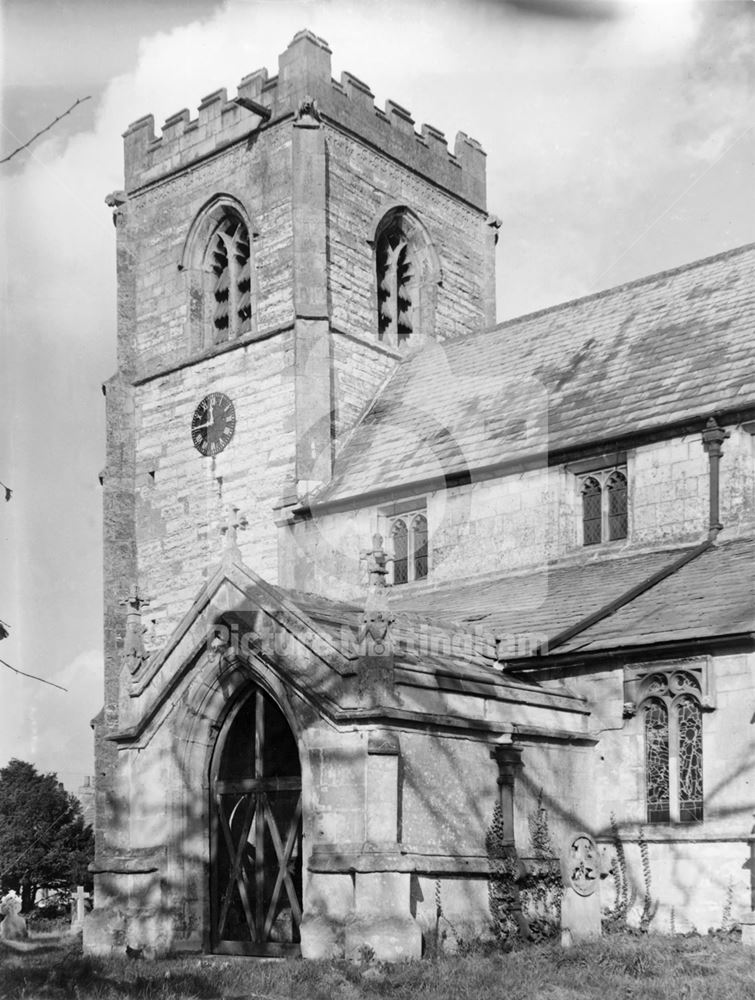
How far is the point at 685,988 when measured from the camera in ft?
50.7

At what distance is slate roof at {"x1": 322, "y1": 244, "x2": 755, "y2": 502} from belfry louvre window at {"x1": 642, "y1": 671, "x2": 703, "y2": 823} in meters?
6.10

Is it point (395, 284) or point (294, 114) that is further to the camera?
point (395, 284)

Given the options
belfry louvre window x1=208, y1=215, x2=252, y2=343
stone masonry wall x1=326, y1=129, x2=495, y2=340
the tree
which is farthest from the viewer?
the tree

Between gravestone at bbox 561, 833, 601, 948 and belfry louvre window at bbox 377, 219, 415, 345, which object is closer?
gravestone at bbox 561, 833, 601, 948

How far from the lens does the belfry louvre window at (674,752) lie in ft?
67.7

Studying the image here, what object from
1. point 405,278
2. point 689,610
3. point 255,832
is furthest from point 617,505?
point 405,278

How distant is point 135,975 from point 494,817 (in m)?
5.14

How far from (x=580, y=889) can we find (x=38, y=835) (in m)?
40.2

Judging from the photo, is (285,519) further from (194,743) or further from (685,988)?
(685,988)

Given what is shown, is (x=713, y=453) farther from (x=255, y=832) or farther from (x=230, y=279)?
(x=230, y=279)

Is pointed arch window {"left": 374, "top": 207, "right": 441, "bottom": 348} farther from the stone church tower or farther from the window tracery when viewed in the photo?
the window tracery

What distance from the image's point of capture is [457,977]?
54.9 ft

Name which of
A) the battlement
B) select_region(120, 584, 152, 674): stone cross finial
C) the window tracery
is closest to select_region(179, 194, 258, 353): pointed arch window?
the battlement

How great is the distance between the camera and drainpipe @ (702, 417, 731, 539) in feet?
82.2
